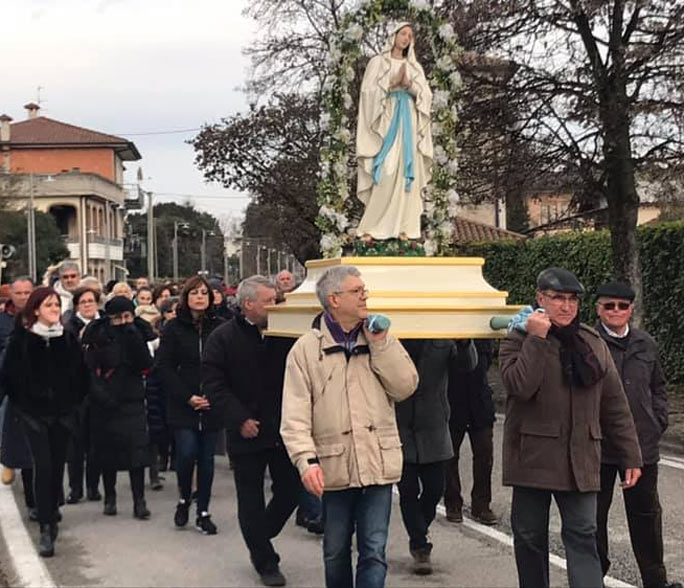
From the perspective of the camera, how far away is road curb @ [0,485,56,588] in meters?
6.67

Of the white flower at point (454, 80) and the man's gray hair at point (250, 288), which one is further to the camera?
the white flower at point (454, 80)

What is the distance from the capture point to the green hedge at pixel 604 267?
54.6 feet

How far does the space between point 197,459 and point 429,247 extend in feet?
8.23

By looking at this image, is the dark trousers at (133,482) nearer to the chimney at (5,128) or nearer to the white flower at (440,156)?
the white flower at (440,156)

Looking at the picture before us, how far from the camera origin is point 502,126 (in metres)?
16.7

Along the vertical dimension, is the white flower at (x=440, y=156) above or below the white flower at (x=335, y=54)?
below

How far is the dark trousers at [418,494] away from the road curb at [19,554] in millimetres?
2294

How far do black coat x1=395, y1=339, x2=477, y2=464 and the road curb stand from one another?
245 centimetres

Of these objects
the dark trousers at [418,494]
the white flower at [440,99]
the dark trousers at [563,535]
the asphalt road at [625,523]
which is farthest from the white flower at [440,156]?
the dark trousers at [563,535]

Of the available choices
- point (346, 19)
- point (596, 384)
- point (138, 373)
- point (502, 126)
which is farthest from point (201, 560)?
point (502, 126)

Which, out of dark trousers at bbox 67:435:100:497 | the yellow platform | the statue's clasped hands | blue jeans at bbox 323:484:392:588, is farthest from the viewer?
dark trousers at bbox 67:435:100:497

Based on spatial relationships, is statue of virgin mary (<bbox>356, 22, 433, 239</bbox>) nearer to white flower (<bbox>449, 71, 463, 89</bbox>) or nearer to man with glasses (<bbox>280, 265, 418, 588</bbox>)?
white flower (<bbox>449, 71, 463, 89</bbox>)

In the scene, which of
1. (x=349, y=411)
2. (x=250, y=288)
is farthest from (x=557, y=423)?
(x=250, y=288)

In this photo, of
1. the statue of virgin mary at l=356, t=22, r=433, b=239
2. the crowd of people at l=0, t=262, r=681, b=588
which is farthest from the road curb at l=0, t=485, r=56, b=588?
the statue of virgin mary at l=356, t=22, r=433, b=239
